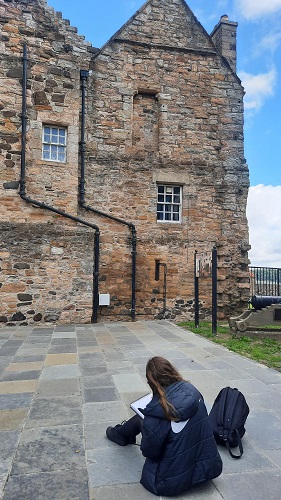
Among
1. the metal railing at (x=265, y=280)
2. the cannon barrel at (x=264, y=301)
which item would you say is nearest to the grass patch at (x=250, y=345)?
the cannon barrel at (x=264, y=301)

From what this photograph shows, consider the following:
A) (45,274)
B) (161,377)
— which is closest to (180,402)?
(161,377)

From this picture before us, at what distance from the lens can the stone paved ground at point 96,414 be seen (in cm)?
277

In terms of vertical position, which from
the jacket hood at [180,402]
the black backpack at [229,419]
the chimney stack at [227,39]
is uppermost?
the chimney stack at [227,39]

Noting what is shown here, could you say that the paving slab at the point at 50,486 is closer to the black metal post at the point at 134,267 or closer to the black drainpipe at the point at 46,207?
the black drainpipe at the point at 46,207

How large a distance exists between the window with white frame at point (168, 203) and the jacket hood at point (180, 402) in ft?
33.3

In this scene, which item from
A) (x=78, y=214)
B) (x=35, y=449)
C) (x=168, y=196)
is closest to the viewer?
(x=35, y=449)

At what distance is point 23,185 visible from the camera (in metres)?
10.8

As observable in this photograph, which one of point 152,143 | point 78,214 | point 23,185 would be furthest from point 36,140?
point 152,143

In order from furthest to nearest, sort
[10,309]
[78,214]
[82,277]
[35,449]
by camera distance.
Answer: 1. [78,214]
2. [82,277]
3. [10,309]
4. [35,449]

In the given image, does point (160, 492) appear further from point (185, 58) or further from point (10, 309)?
point (185, 58)

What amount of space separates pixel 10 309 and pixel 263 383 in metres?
7.25

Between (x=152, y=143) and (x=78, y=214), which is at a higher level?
(x=152, y=143)

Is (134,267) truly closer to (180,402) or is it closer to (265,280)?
(265,280)

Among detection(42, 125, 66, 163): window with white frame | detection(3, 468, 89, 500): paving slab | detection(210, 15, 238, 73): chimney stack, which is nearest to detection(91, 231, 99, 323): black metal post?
detection(42, 125, 66, 163): window with white frame
